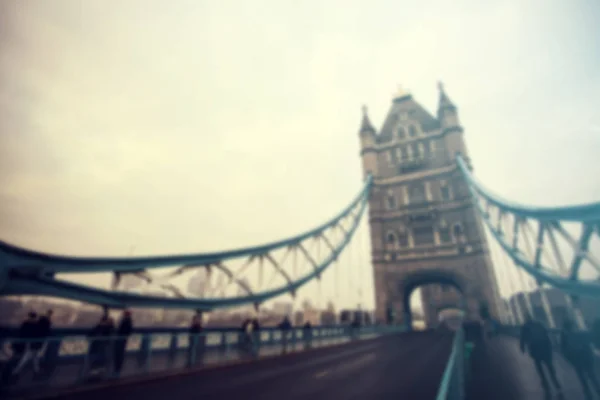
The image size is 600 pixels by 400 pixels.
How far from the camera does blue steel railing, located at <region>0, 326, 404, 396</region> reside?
18.6ft

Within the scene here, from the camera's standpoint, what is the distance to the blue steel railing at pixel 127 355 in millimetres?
5684

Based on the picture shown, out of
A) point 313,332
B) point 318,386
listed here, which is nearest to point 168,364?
point 318,386

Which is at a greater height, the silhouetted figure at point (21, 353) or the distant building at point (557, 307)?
the distant building at point (557, 307)

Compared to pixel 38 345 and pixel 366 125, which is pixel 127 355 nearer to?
pixel 38 345

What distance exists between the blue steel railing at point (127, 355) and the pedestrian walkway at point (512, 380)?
24.8 ft

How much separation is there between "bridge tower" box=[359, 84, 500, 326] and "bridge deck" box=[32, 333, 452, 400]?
1902cm

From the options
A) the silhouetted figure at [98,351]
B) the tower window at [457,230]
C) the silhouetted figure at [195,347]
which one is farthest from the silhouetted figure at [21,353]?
the tower window at [457,230]

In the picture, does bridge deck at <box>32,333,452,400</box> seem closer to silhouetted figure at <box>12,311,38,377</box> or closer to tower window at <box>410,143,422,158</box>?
silhouetted figure at <box>12,311,38,377</box>

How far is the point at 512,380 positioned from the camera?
23.2 feet

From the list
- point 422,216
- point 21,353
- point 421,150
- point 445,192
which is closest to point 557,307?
point 422,216

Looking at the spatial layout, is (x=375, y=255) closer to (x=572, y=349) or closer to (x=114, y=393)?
(x=572, y=349)

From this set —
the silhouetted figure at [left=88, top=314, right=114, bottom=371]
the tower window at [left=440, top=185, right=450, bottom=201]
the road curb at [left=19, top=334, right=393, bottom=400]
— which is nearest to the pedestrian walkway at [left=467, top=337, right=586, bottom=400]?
the road curb at [left=19, top=334, right=393, bottom=400]

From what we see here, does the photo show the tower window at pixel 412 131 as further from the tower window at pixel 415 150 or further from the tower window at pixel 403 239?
the tower window at pixel 403 239

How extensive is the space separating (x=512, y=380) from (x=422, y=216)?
24.0 metres
